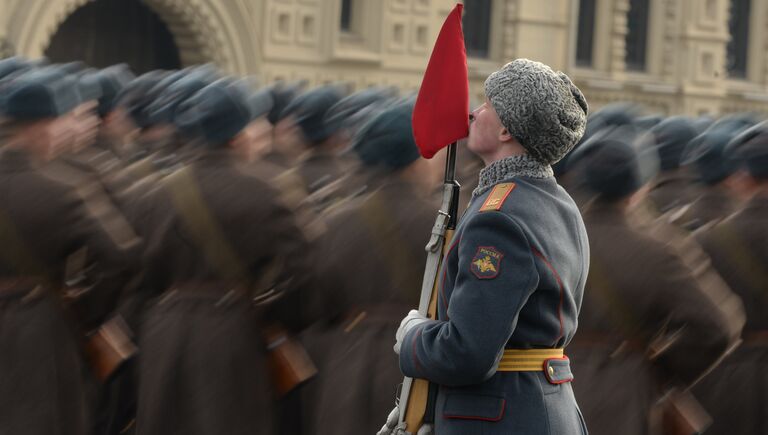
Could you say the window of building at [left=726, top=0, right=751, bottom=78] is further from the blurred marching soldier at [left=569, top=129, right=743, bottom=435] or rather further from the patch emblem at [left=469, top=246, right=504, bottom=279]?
the patch emblem at [left=469, top=246, right=504, bottom=279]

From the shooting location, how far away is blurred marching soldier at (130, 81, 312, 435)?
5.08m

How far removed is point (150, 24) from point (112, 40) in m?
0.75

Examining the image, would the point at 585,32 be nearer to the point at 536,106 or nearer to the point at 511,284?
the point at 536,106

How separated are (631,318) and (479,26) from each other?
63.3ft

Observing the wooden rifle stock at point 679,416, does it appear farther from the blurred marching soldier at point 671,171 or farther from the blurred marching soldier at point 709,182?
the blurred marching soldier at point 671,171

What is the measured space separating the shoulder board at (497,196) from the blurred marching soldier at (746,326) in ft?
7.29

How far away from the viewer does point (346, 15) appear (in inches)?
878

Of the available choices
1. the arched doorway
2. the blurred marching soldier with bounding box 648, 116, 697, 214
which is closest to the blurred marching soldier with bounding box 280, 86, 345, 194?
the blurred marching soldier with bounding box 648, 116, 697, 214

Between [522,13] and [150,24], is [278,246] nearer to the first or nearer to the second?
[150,24]

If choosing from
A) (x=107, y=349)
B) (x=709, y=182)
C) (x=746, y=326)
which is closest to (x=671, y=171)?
(x=709, y=182)

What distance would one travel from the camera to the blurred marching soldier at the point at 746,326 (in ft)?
17.8

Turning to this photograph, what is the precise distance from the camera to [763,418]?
5.52 meters

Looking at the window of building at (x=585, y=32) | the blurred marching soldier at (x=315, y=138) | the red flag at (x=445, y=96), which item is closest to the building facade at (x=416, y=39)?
the window of building at (x=585, y=32)

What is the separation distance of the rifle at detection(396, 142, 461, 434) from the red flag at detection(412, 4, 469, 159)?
0.07 m
